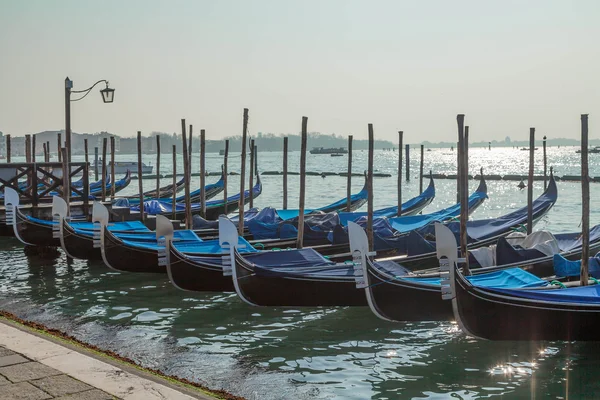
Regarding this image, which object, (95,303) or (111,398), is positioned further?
(95,303)

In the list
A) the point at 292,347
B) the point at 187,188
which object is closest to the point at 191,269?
the point at 292,347

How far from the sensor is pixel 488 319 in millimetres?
6707

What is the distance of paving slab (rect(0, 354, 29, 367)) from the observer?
4.75 meters

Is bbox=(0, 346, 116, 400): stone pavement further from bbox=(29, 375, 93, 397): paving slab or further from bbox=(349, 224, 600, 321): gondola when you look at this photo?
bbox=(349, 224, 600, 321): gondola

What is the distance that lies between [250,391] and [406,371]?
1534 mm

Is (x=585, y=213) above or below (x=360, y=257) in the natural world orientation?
above

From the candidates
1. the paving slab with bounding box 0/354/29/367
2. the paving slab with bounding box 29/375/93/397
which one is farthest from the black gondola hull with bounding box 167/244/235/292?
the paving slab with bounding box 29/375/93/397

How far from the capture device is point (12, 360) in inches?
190

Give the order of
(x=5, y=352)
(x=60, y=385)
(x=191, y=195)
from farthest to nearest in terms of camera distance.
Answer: (x=191, y=195) < (x=5, y=352) < (x=60, y=385)

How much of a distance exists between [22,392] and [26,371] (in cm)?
42

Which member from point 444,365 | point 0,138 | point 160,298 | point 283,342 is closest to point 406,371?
point 444,365

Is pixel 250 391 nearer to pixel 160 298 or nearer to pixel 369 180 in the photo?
pixel 160 298

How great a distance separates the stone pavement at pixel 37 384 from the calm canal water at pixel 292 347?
5.25ft

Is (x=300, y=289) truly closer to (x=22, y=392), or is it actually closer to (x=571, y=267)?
(x=571, y=267)
